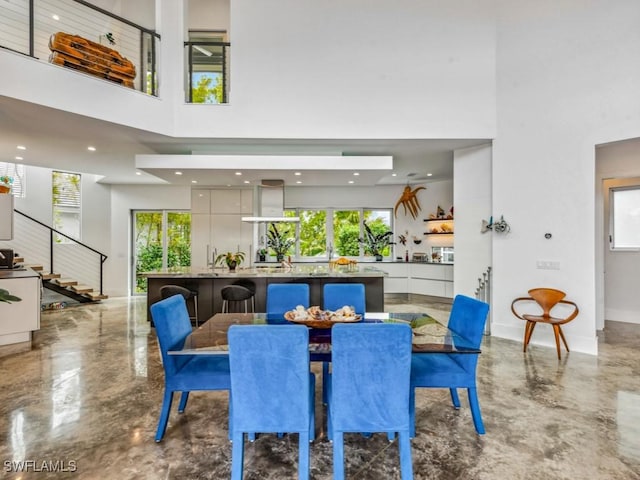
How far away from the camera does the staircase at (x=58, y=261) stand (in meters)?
7.09

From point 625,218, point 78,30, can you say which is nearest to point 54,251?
point 78,30

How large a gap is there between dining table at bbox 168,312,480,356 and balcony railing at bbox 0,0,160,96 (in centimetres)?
388

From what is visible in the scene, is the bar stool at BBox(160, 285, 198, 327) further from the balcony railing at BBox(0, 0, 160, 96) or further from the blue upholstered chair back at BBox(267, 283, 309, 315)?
the balcony railing at BBox(0, 0, 160, 96)

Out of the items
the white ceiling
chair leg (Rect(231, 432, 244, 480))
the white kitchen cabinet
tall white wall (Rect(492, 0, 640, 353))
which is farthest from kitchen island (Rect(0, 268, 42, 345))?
tall white wall (Rect(492, 0, 640, 353))

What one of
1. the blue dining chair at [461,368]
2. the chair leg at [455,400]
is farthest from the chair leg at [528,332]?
the blue dining chair at [461,368]

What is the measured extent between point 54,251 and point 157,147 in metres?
4.48

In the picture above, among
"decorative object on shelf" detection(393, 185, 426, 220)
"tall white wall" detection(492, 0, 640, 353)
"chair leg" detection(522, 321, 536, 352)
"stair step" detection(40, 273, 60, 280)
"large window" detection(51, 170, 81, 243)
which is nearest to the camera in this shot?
"tall white wall" detection(492, 0, 640, 353)

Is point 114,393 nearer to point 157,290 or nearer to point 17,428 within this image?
point 17,428

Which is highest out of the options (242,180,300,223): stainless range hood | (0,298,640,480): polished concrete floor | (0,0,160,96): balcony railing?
(0,0,160,96): balcony railing

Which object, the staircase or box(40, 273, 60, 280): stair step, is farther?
the staircase

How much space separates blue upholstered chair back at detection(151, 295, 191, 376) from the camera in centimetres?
220

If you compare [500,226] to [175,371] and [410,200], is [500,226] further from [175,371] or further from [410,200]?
[175,371]

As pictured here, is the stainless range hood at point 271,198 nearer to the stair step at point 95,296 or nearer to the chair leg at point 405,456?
the stair step at point 95,296

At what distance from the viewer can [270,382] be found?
1783 mm
